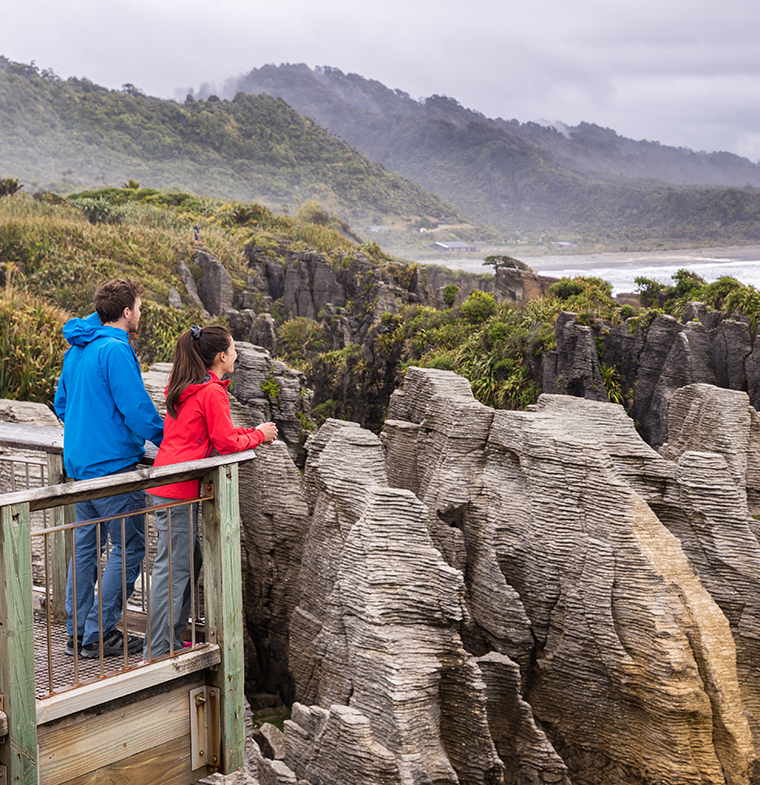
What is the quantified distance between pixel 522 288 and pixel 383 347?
335 inches

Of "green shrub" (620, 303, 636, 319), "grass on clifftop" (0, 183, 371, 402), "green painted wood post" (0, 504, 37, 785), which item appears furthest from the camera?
"green shrub" (620, 303, 636, 319)

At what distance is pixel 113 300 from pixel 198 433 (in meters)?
0.87

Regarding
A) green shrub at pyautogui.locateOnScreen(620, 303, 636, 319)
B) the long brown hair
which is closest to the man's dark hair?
the long brown hair

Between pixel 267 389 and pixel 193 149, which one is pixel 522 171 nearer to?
pixel 193 149

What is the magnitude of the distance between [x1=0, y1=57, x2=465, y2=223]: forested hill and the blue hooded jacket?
79783mm

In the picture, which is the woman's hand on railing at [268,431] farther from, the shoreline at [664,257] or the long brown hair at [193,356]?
the shoreline at [664,257]

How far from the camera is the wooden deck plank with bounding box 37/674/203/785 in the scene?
143 inches

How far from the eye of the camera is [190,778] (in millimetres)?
4180

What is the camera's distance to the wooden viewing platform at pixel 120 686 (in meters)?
3.40

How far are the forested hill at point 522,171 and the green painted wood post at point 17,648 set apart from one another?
6083 cm

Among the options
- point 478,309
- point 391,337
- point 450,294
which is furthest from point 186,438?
point 450,294

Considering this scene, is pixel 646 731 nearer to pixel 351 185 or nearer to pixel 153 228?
pixel 153 228

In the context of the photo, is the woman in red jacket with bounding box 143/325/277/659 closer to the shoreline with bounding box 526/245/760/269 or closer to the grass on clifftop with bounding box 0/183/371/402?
the grass on clifftop with bounding box 0/183/371/402

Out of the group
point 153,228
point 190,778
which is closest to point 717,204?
point 153,228
